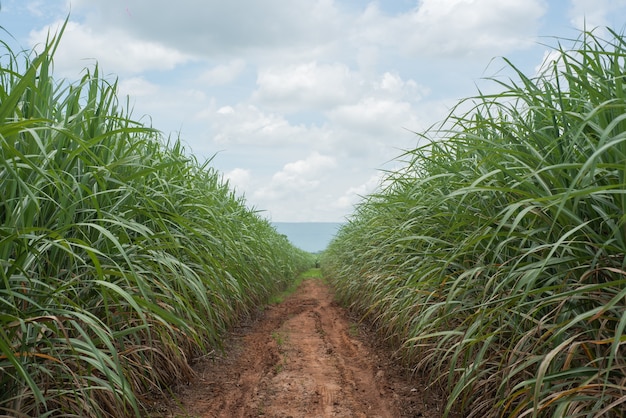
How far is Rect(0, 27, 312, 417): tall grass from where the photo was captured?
2.17 metres

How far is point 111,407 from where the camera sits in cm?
262

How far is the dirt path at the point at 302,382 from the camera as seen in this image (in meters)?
3.62

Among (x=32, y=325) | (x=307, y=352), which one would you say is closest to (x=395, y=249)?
(x=307, y=352)

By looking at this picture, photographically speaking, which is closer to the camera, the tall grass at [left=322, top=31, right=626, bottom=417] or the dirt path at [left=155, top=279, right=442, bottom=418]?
the tall grass at [left=322, top=31, right=626, bottom=417]

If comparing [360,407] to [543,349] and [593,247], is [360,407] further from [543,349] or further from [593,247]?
[593,247]

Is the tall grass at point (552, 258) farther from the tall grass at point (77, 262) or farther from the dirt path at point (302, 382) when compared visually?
the tall grass at point (77, 262)

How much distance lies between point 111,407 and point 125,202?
120cm

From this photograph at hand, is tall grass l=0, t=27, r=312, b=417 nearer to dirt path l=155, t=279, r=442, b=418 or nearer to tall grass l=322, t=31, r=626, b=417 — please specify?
dirt path l=155, t=279, r=442, b=418

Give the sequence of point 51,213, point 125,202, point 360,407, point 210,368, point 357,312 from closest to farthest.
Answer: point 51,213 < point 125,202 < point 360,407 < point 210,368 < point 357,312

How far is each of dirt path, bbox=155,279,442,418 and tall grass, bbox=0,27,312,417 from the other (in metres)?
0.29

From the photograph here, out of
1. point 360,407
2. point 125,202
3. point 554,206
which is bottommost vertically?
point 360,407

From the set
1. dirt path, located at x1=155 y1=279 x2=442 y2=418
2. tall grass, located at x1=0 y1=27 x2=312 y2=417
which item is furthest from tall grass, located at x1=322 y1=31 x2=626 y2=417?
tall grass, located at x1=0 y1=27 x2=312 y2=417

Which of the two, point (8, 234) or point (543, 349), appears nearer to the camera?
point (8, 234)

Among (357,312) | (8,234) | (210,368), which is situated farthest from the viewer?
(357,312)
